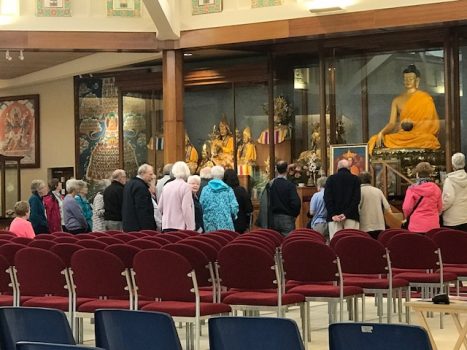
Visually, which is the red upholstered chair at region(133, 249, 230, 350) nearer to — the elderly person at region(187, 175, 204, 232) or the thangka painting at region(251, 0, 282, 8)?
the elderly person at region(187, 175, 204, 232)

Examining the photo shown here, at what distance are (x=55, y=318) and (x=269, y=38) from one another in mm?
12939

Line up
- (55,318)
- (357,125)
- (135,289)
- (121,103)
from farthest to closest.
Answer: (121,103) → (357,125) → (135,289) → (55,318)

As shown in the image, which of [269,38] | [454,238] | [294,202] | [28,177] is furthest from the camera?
[28,177]

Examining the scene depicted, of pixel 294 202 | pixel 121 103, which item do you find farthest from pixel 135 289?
pixel 121 103

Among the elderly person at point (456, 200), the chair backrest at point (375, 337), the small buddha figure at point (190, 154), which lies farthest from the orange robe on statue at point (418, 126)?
the chair backrest at point (375, 337)

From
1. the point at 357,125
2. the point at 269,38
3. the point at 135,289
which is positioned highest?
the point at 269,38

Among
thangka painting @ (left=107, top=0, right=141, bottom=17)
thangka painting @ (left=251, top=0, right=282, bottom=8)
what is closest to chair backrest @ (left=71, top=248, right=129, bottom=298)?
thangka painting @ (left=251, top=0, right=282, bottom=8)

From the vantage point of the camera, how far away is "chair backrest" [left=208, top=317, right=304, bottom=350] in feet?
15.1

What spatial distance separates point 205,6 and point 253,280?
10.5 m

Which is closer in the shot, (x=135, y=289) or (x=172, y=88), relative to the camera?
(x=135, y=289)

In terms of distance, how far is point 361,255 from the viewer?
9.47 meters

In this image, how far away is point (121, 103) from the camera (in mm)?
24172

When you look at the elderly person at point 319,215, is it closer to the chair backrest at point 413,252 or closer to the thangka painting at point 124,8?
the chair backrest at point 413,252

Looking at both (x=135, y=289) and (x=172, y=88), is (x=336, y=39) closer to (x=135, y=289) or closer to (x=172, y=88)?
(x=172, y=88)
